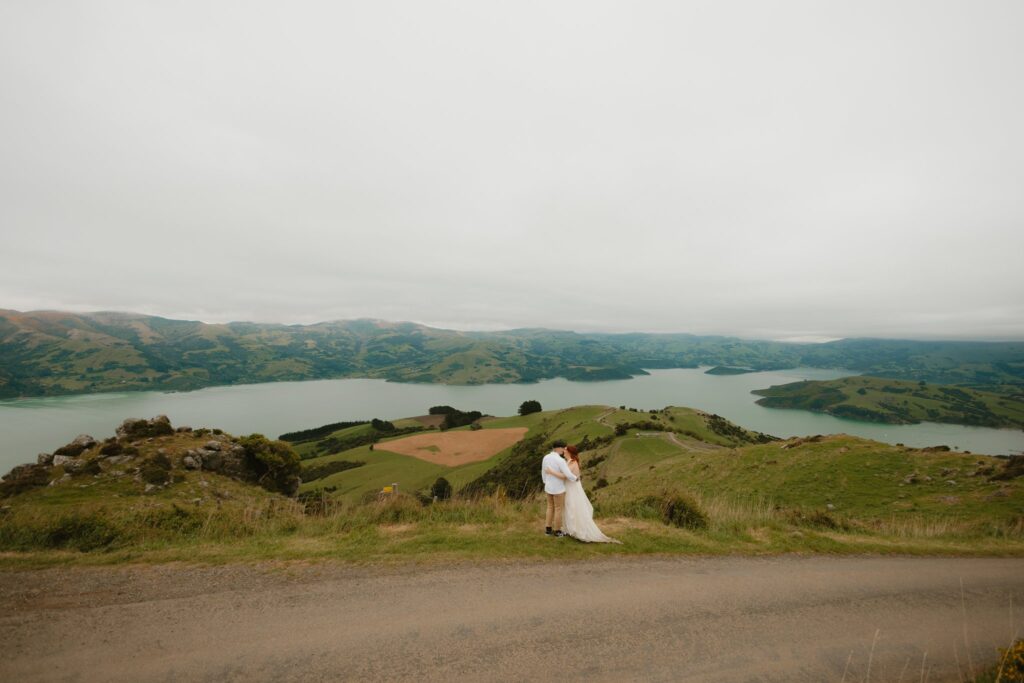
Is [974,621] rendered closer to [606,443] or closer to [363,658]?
[363,658]

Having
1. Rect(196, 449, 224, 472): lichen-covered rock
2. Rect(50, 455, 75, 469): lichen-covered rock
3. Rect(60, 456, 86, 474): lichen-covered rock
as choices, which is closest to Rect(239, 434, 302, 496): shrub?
Rect(196, 449, 224, 472): lichen-covered rock

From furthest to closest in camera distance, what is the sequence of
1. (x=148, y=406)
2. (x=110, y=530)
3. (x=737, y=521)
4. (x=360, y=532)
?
(x=148, y=406) → (x=737, y=521) → (x=360, y=532) → (x=110, y=530)

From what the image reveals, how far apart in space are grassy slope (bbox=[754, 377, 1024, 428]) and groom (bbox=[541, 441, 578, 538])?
222m

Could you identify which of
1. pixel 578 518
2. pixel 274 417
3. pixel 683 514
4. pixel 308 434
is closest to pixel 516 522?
pixel 578 518

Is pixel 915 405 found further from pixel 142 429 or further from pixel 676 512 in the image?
pixel 142 429

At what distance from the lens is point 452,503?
36.8 ft

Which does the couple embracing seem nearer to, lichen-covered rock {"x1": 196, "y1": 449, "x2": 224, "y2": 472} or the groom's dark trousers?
the groom's dark trousers

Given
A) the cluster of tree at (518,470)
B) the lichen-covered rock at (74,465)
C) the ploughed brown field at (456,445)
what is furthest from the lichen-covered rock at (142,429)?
the ploughed brown field at (456,445)

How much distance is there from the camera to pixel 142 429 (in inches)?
1087

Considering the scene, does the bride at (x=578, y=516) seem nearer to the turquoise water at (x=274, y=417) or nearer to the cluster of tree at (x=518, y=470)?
the cluster of tree at (x=518, y=470)

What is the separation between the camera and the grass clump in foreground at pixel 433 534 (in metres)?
8.11

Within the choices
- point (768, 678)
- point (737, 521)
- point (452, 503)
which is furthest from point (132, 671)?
point (737, 521)

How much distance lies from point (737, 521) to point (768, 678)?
22.6 ft

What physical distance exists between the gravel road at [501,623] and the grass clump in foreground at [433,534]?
70 centimetres
